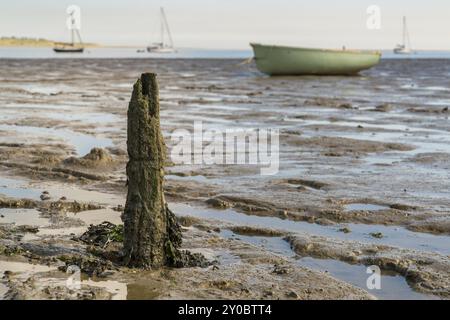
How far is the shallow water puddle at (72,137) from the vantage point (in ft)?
49.3

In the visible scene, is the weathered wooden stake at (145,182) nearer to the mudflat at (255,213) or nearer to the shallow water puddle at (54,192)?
the mudflat at (255,213)

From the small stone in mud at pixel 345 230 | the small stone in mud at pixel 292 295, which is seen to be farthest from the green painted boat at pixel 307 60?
the small stone in mud at pixel 292 295

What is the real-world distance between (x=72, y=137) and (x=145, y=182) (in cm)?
1028

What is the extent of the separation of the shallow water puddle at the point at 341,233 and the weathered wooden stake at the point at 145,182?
7.28 feet

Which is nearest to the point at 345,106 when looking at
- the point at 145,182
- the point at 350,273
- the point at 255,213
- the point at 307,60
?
the point at 255,213

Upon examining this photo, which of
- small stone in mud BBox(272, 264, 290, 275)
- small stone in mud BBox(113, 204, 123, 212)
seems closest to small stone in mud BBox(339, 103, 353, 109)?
small stone in mud BBox(113, 204, 123, 212)

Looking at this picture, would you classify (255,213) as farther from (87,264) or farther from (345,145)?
(345,145)

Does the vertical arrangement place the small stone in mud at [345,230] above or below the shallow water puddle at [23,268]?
below

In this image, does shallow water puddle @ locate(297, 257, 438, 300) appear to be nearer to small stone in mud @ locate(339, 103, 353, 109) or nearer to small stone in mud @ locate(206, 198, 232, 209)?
small stone in mud @ locate(206, 198, 232, 209)

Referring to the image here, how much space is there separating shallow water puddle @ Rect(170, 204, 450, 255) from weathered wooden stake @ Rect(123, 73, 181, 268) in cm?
222

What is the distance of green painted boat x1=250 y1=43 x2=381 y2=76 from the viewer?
4662 cm

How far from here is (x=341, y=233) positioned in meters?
8.38

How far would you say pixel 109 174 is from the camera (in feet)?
38.4

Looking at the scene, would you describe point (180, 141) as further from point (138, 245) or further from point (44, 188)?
point (138, 245)
